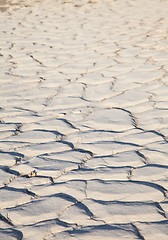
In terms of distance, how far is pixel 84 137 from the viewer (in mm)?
2090

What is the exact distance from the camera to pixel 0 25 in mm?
5352

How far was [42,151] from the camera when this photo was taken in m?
1.95

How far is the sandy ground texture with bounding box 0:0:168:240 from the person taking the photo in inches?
56.3

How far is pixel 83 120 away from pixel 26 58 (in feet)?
5.37

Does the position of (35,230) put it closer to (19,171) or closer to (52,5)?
(19,171)

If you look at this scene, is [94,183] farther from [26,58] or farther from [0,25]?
[0,25]

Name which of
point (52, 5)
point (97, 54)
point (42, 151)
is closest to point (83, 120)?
point (42, 151)

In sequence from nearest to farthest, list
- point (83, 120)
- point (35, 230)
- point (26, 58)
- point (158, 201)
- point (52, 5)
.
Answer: point (35, 230), point (158, 201), point (83, 120), point (26, 58), point (52, 5)

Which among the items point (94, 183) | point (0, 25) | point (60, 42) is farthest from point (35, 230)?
point (0, 25)

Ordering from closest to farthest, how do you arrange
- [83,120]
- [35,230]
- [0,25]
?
[35,230] < [83,120] < [0,25]

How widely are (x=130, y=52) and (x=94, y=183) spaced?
234 cm

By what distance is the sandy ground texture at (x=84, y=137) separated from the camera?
1.43 metres

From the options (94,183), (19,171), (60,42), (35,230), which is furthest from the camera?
(60,42)

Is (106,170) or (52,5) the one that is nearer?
(106,170)
